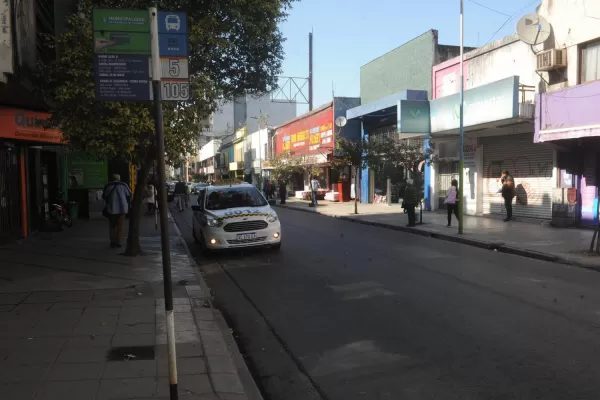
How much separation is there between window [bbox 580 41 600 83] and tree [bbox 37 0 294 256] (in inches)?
369

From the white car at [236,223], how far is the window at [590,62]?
1013 centimetres

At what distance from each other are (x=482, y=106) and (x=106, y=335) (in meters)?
14.8

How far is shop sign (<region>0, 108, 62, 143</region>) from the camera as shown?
33.6 ft

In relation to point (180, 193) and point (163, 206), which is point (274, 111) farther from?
point (163, 206)

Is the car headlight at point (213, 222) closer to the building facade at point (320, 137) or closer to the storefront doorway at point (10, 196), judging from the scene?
the storefront doorway at point (10, 196)

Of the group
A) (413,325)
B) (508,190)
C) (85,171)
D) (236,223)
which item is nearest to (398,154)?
(508,190)

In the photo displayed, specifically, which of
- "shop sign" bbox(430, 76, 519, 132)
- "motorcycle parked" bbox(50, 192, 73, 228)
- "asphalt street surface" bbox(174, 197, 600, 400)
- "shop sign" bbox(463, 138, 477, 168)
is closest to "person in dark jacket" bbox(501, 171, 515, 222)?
"shop sign" bbox(430, 76, 519, 132)

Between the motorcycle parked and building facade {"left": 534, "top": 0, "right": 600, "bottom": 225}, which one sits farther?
the motorcycle parked

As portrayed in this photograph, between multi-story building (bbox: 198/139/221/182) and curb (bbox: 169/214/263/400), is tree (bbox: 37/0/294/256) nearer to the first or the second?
curb (bbox: 169/214/263/400)

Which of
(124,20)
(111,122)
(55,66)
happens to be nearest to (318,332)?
(124,20)

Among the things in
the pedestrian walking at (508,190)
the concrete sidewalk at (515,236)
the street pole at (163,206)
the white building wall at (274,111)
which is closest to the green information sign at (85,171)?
the concrete sidewalk at (515,236)

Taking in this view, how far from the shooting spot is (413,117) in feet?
→ 66.6

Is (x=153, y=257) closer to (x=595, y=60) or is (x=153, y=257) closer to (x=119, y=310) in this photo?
(x=119, y=310)

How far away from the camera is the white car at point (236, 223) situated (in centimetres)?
1089
